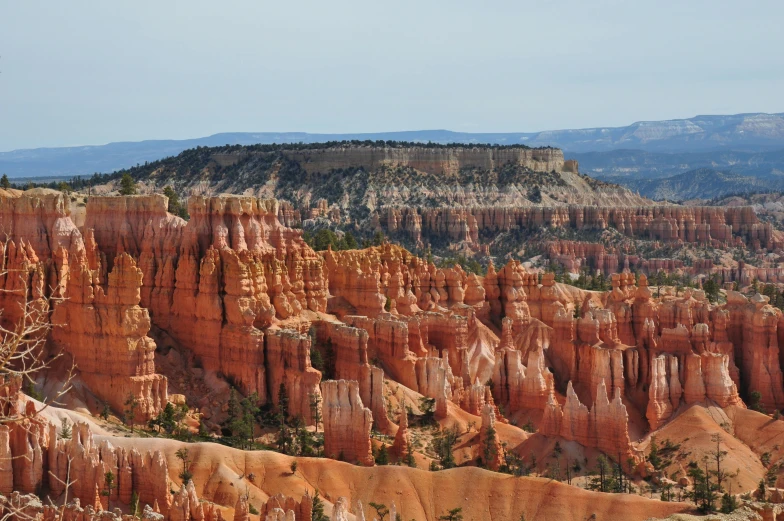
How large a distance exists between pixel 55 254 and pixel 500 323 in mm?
37182

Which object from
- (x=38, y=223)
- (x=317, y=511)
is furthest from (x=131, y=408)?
(x=317, y=511)

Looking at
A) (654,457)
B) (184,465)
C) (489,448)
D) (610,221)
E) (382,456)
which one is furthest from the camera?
(610,221)

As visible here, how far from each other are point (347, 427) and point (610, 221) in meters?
128

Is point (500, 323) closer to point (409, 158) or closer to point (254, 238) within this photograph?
point (254, 238)

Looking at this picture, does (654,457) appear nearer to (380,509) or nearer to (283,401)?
(380,509)

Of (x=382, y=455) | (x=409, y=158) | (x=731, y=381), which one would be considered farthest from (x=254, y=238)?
(x=409, y=158)

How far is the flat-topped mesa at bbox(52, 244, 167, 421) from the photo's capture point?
A: 2395 inches

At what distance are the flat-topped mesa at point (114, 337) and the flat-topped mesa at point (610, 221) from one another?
109 m

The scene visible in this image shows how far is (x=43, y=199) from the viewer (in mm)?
65875

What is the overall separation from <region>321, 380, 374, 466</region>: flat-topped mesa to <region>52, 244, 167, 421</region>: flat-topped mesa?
8.87m

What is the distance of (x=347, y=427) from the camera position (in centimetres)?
6050

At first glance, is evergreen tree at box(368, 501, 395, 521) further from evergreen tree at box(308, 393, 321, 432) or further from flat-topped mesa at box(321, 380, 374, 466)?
evergreen tree at box(308, 393, 321, 432)

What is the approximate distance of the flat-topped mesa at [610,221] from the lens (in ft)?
567

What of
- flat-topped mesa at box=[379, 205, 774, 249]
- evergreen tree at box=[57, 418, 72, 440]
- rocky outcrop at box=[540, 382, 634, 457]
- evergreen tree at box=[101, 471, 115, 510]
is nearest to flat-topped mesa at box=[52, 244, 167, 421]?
evergreen tree at box=[57, 418, 72, 440]
